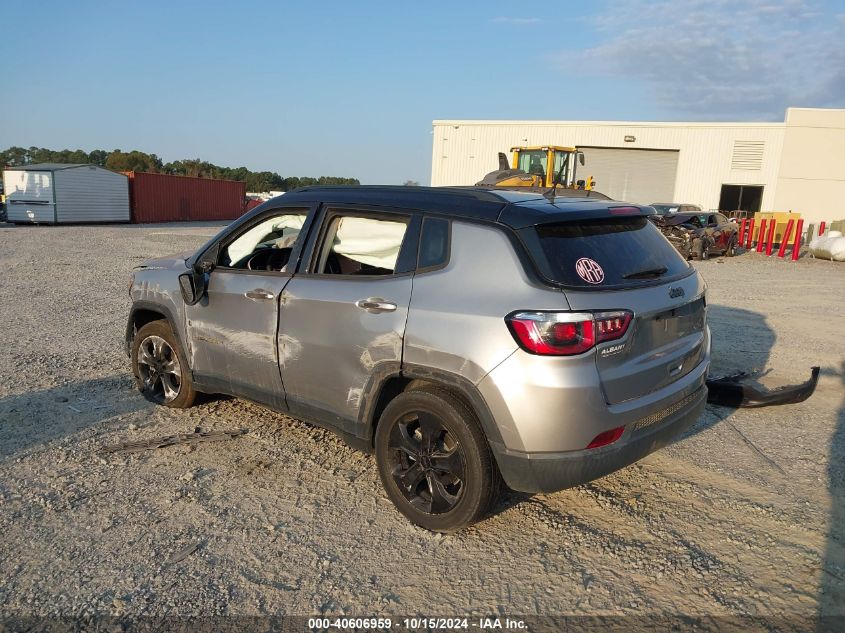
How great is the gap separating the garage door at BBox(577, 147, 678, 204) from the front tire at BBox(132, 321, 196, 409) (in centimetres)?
3240

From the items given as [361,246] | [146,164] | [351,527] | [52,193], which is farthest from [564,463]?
[146,164]

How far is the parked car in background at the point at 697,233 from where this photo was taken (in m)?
19.5

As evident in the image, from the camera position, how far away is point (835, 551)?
3.27 metres

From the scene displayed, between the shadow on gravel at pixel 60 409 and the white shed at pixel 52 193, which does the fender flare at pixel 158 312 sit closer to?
the shadow on gravel at pixel 60 409

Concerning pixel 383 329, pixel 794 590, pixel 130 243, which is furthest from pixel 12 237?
pixel 794 590

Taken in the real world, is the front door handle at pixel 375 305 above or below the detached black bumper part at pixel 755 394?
above

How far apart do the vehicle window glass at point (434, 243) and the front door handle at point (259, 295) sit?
1.12 metres

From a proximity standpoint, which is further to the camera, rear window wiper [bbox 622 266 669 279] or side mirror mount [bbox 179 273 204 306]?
side mirror mount [bbox 179 273 204 306]

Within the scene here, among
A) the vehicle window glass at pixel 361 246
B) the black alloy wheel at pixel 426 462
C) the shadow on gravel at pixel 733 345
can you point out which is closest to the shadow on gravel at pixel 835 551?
the shadow on gravel at pixel 733 345

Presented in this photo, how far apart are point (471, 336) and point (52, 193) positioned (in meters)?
32.0

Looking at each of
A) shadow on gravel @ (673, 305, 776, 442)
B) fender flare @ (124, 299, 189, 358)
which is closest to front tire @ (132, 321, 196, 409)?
fender flare @ (124, 299, 189, 358)

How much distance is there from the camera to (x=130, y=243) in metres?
21.2

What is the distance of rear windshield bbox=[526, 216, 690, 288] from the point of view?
122 inches

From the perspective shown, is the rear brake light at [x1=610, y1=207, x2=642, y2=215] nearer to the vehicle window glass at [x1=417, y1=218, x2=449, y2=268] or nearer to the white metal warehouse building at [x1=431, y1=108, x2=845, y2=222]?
the vehicle window glass at [x1=417, y1=218, x2=449, y2=268]
